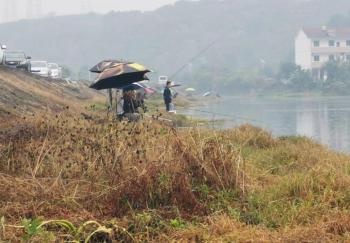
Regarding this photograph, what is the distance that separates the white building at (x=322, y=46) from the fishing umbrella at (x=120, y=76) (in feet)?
257

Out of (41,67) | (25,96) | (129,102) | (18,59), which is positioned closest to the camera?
(129,102)

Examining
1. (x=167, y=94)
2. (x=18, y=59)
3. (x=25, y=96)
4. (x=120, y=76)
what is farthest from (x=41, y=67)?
(x=120, y=76)

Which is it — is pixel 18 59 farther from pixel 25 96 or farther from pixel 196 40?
pixel 196 40

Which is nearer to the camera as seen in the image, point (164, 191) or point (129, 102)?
point (164, 191)

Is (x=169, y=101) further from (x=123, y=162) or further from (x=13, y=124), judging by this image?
(x=123, y=162)

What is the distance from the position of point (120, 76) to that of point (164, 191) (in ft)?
23.7

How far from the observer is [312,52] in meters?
91.4

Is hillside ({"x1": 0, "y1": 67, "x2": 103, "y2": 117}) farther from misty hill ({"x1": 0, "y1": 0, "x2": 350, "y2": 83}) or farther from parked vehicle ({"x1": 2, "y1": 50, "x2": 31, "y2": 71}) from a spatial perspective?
misty hill ({"x1": 0, "y1": 0, "x2": 350, "y2": 83})

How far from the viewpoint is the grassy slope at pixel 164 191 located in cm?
620

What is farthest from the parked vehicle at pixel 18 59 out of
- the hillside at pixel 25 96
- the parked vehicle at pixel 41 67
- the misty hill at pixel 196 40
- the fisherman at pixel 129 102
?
the misty hill at pixel 196 40

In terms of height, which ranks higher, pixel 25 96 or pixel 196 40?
pixel 196 40

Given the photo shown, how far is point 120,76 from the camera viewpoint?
13.9 meters

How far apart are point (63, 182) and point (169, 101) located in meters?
15.9

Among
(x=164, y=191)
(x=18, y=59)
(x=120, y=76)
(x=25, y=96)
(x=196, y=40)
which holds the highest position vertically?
(x=196, y=40)
